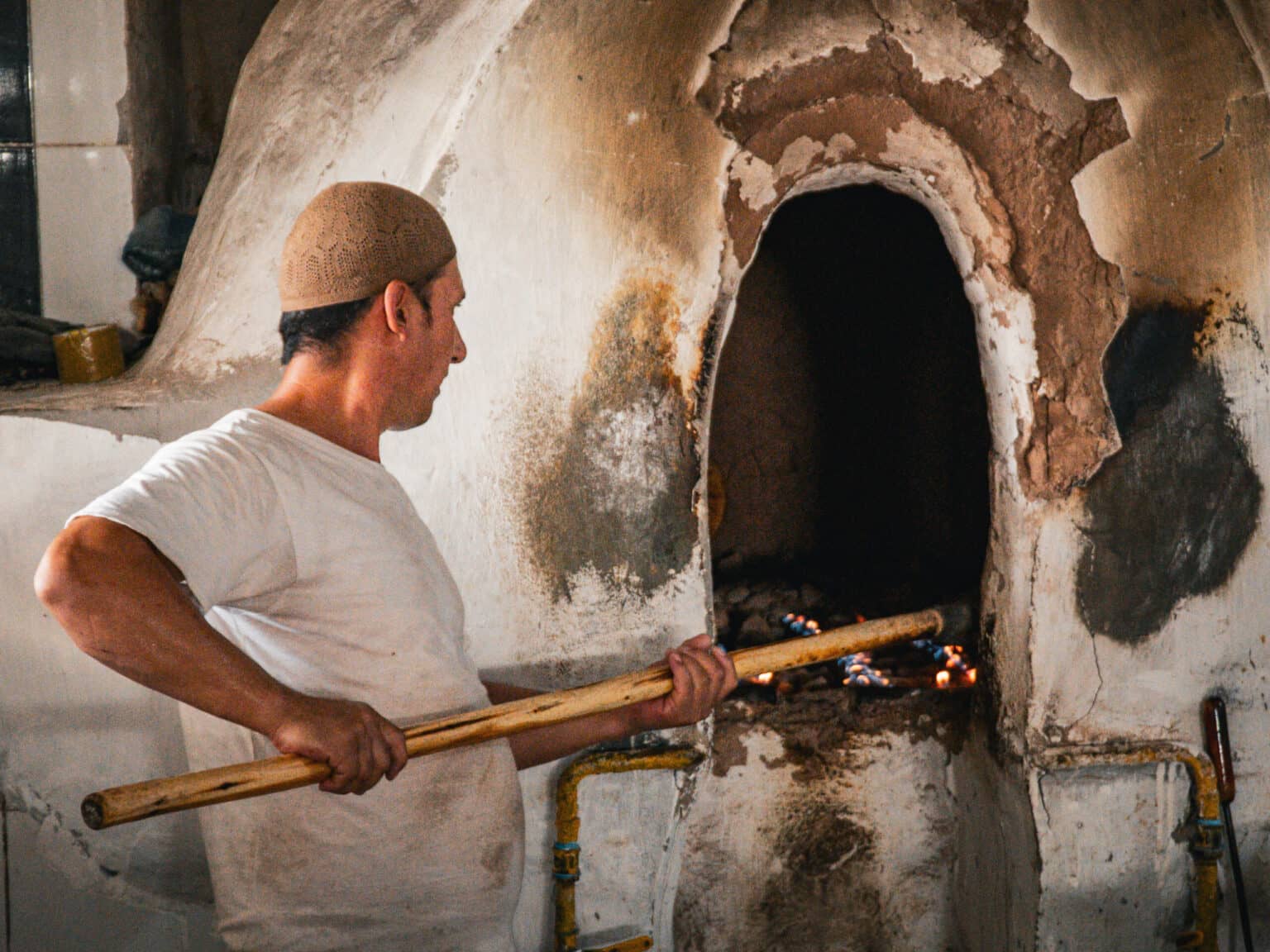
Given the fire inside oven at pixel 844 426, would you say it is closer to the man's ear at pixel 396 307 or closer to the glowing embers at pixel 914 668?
the glowing embers at pixel 914 668

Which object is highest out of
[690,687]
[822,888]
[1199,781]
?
[690,687]

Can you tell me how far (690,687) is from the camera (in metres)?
2.13

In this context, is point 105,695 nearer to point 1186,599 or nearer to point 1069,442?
point 1069,442

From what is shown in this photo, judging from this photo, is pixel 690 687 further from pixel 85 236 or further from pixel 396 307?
pixel 85 236

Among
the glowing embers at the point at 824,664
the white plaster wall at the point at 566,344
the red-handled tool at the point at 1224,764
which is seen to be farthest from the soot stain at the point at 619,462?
the red-handled tool at the point at 1224,764

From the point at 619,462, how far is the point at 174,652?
4.50 feet

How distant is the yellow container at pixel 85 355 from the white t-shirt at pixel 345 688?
1401 millimetres

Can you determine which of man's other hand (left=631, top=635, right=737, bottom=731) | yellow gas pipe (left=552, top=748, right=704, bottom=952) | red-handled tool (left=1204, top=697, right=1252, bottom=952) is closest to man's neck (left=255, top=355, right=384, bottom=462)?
man's other hand (left=631, top=635, right=737, bottom=731)

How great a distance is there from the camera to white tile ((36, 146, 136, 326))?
3264 millimetres

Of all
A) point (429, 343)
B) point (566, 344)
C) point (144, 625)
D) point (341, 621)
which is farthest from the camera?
point (566, 344)

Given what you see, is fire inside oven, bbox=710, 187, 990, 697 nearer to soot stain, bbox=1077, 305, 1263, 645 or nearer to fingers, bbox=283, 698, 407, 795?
soot stain, bbox=1077, 305, 1263, 645

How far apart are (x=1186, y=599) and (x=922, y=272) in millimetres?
1350

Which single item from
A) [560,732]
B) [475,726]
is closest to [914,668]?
[560,732]

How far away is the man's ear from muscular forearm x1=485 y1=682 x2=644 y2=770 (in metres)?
0.72
